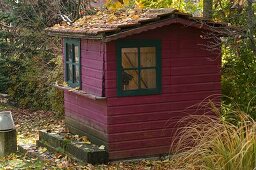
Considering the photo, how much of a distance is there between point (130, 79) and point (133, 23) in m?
1.07

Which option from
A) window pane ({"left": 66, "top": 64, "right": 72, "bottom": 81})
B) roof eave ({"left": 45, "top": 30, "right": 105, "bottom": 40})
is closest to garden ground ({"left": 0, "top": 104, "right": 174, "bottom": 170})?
window pane ({"left": 66, "top": 64, "right": 72, "bottom": 81})

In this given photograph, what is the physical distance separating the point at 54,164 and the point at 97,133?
956 millimetres

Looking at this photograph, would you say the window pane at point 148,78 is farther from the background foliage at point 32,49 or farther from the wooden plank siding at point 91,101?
the background foliage at point 32,49

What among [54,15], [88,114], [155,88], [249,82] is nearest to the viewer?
[155,88]

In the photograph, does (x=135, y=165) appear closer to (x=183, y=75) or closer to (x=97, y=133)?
(x=97, y=133)

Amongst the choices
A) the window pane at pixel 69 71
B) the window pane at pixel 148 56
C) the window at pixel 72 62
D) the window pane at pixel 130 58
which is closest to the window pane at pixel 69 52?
the window at pixel 72 62

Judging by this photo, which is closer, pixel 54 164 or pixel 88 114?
pixel 54 164

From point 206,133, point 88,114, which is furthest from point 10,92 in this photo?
point 206,133

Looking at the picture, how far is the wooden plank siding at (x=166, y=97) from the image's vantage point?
9.04 m

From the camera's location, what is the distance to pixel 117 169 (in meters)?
8.70

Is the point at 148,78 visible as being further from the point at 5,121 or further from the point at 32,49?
the point at 32,49

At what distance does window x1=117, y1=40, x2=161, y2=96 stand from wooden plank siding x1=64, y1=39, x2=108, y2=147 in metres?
0.34

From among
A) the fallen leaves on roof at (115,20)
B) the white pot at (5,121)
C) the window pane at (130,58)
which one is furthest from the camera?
the white pot at (5,121)

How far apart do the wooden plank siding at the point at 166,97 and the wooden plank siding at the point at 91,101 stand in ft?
0.69
